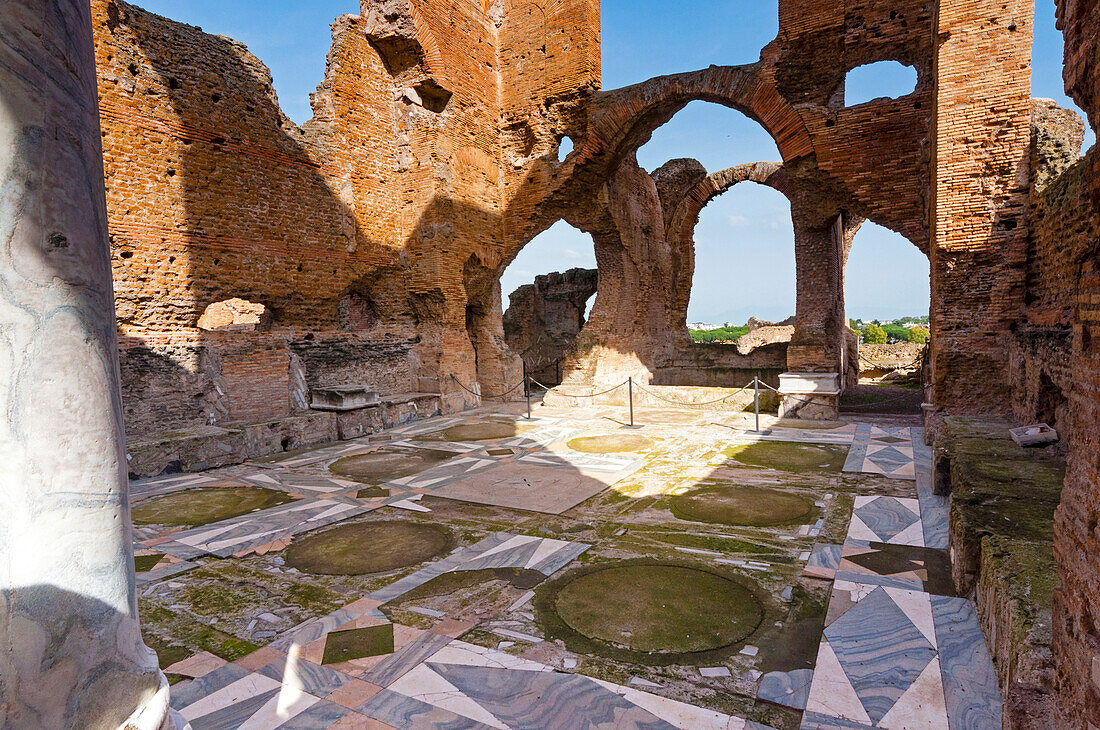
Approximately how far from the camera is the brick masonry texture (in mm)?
6602

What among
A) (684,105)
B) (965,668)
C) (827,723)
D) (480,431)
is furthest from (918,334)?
(827,723)

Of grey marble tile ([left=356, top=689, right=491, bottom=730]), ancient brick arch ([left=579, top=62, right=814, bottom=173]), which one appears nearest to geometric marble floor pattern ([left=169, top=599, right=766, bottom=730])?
grey marble tile ([left=356, top=689, right=491, bottom=730])

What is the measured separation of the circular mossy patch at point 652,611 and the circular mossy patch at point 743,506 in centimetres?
106

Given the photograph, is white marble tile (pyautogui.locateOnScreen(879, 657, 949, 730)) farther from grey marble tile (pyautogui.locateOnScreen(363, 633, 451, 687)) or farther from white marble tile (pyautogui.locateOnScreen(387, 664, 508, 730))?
grey marble tile (pyautogui.locateOnScreen(363, 633, 451, 687))

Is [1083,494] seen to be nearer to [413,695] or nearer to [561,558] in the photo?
[413,695]

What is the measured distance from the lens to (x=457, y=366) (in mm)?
11742

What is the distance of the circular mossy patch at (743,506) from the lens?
4.62 m

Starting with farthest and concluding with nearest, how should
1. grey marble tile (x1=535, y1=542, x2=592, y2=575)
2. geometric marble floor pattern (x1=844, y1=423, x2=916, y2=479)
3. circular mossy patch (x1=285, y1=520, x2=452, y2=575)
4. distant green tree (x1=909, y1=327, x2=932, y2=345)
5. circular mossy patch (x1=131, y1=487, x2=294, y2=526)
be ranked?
1. distant green tree (x1=909, y1=327, x2=932, y2=345)
2. geometric marble floor pattern (x1=844, y1=423, x2=916, y2=479)
3. circular mossy patch (x1=131, y1=487, x2=294, y2=526)
4. circular mossy patch (x1=285, y1=520, x2=452, y2=575)
5. grey marble tile (x1=535, y1=542, x2=592, y2=575)

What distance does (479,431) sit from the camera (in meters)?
9.13

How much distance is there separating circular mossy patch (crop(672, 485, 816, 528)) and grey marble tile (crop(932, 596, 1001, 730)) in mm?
1515

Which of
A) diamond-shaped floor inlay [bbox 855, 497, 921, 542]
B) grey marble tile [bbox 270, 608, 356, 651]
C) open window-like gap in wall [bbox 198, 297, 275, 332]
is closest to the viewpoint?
grey marble tile [bbox 270, 608, 356, 651]

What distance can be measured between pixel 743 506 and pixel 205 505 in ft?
16.3

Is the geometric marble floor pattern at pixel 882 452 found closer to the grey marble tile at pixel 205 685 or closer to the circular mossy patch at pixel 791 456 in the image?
the circular mossy patch at pixel 791 456

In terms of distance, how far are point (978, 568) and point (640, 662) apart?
1.83m
